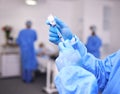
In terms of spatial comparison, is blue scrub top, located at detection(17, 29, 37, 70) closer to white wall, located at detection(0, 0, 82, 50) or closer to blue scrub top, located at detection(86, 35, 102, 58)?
white wall, located at detection(0, 0, 82, 50)

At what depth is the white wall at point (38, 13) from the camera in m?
5.23

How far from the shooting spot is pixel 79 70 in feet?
2.53

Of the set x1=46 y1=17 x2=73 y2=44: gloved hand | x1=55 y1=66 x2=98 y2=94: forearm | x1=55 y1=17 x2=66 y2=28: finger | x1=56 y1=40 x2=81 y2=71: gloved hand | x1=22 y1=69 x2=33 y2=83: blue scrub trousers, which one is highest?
x1=55 y1=17 x2=66 y2=28: finger

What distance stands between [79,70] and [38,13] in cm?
489

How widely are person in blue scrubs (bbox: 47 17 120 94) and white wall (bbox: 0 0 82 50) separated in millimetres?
Result: 4416

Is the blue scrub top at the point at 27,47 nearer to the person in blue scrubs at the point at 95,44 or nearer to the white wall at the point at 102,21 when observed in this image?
the person in blue scrubs at the point at 95,44

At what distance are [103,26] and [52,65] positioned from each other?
224 cm

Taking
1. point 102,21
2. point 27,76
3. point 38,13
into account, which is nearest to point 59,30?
point 27,76

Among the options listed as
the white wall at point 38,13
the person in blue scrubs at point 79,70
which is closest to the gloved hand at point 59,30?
the person in blue scrubs at point 79,70

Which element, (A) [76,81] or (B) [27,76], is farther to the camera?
(B) [27,76]

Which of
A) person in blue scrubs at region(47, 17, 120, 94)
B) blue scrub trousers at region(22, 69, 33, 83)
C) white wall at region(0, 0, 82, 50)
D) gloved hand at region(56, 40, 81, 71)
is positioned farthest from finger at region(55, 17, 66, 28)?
white wall at region(0, 0, 82, 50)

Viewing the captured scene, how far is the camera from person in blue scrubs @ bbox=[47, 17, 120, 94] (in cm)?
74

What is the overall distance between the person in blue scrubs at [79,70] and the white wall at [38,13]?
4.42 m

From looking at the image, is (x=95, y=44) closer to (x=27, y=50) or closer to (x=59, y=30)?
(x=27, y=50)
